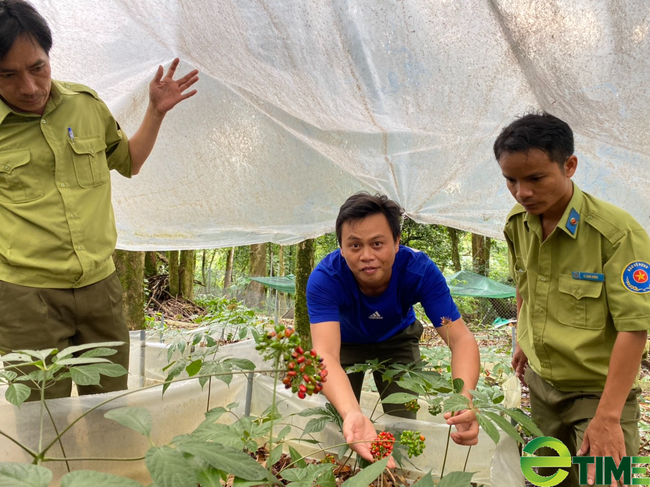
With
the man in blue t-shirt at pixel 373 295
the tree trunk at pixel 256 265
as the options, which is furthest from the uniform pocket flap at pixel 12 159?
the tree trunk at pixel 256 265

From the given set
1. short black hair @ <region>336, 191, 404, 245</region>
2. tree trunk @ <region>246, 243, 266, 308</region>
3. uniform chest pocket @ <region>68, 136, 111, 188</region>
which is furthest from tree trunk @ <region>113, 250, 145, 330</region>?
tree trunk @ <region>246, 243, 266, 308</region>

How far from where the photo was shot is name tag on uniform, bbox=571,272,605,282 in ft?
4.85

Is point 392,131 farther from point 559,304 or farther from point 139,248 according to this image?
point 139,248

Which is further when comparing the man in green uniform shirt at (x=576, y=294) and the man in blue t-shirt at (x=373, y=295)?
the man in blue t-shirt at (x=373, y=295)

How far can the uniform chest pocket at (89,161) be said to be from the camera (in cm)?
172

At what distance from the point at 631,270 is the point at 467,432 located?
66 cm

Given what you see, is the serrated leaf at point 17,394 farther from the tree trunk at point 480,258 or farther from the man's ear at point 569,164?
the tree trunk at point 480,258

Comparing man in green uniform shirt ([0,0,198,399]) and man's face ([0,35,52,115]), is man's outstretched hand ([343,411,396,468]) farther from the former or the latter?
man's face ([0,35,52,115])

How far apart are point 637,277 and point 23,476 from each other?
1482 mm

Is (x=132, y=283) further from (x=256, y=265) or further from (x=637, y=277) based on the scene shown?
(x=256, y=265)

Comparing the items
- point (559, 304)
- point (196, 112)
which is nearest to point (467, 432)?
point (559, 304)

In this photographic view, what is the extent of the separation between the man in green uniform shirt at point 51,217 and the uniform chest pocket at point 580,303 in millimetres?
1546

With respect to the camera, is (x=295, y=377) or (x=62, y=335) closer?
(x=295, y=377)

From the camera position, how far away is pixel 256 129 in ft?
7.81
